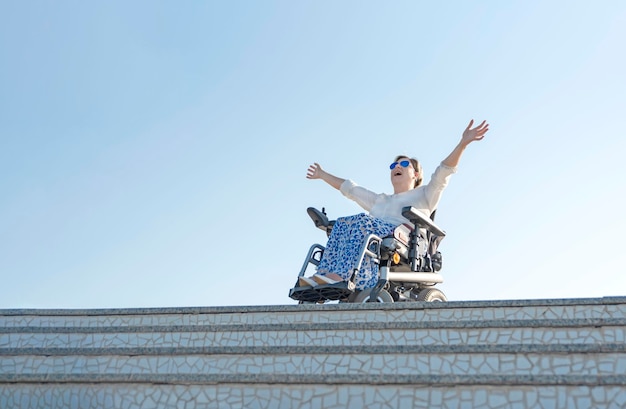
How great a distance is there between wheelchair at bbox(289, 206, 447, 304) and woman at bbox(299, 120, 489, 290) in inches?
3.0

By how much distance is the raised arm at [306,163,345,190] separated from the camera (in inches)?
296

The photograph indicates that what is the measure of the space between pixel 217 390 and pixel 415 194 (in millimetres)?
3480

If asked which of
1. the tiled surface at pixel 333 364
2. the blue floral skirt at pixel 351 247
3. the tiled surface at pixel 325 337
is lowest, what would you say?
the tiled surface at pixel 333 364

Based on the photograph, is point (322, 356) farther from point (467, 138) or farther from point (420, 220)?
point (467, 138)

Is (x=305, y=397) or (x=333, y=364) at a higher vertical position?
(x=333, y=364)

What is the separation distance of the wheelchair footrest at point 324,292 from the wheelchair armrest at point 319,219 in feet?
3.33

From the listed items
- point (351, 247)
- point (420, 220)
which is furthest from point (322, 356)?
point (420, 220)

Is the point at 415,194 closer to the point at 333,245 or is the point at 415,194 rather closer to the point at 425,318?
the point at 333,245

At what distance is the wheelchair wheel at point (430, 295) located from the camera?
5977 mm

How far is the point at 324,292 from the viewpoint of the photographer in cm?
563

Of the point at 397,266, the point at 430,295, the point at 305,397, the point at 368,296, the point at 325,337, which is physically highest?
the point at 397,266

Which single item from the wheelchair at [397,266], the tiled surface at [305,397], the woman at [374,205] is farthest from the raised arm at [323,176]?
the tiled surface at [305,397]

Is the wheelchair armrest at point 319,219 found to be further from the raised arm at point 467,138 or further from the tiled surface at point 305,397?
the tiled surface at point 305,397

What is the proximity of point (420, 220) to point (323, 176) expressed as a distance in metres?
1.61
